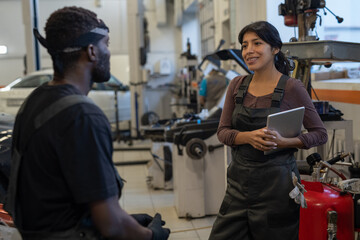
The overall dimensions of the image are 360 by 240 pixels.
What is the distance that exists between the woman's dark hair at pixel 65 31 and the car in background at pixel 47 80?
18.2 feet

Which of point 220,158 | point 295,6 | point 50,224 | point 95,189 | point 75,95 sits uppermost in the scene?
point 295,6

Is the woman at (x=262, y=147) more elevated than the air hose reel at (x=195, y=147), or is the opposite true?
the woman at (x=262, y=147)

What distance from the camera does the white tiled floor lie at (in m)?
3.84

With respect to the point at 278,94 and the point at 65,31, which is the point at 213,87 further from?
the point at 65,31

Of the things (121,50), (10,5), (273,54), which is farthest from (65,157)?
(121,50)

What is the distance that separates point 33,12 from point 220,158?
558 centimetres

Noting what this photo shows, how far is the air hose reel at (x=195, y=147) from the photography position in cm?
404

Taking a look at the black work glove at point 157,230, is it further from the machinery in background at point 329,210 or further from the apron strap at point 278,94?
the machinery in background at point 329,210

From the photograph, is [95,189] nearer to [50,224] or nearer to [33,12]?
[50,224]

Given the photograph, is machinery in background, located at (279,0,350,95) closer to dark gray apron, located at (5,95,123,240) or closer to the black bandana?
the black bandana

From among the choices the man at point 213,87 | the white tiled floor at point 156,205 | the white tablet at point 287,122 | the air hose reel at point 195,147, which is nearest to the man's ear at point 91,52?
the white tablet at point 287,122

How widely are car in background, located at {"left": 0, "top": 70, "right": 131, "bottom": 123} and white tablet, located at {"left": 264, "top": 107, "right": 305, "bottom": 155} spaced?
209 inches

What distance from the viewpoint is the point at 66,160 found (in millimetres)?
1221

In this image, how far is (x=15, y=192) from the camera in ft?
4.21
